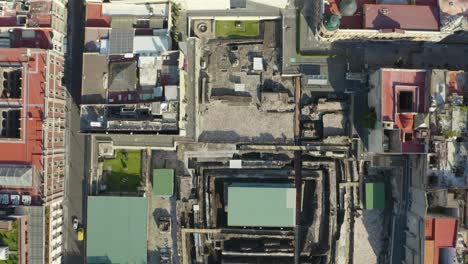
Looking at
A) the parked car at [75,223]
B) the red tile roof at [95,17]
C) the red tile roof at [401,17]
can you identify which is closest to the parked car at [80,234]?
the parked car at [75,223]

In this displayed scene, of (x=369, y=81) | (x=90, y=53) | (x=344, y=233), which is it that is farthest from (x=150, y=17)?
(x=344, y=233)

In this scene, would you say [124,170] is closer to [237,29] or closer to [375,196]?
[237,29]

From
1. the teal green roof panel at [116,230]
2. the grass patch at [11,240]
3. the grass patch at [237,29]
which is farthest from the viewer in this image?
the grass patch at [237,29]

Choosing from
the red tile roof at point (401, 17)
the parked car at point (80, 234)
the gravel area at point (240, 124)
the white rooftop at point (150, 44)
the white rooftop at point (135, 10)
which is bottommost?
the parked car at point (80, 234)

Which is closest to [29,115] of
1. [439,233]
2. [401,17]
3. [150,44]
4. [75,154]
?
[75,154]

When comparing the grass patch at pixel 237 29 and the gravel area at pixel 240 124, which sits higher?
the grass patch at pixel 237 29

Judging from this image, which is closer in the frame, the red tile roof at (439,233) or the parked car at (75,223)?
the red tile roof at (439,233)

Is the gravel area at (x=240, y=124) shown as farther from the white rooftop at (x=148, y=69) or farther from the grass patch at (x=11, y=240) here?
the grass patch at (x=11, y=240)

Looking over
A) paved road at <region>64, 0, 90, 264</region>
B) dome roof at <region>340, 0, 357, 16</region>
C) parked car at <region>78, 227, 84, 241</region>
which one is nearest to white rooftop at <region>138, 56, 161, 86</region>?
paved road at <region>64, 0, 90, 264</region>
